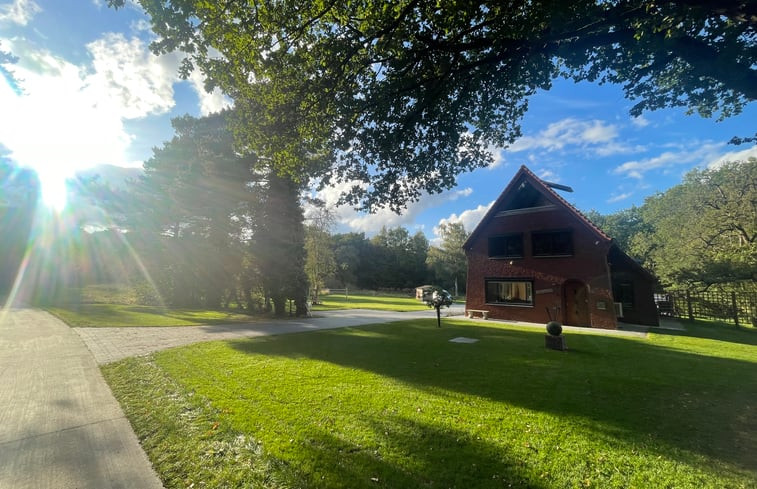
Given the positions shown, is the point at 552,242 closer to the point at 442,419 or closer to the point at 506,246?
the point at 506,246

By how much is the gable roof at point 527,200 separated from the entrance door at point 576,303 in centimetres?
301

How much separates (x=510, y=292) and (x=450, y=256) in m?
38.0

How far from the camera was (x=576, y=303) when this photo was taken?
56.7ft

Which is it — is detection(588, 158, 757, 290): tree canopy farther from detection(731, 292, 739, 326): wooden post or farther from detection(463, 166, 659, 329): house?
detection(463, 166, 659, 329): house

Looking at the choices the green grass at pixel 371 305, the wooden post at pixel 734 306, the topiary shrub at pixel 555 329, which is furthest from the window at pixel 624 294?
the green grass at pixel 371 305

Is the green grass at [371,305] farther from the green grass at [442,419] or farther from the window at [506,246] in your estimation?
the green grass at [442,419]

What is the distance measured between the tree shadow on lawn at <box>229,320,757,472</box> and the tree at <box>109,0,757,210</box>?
5569mm

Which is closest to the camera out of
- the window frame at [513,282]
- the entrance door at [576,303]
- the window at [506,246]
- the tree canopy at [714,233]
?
the entrance door at [576,303]

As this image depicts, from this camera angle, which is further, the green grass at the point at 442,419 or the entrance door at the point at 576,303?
the entrance door at the point at 576,303

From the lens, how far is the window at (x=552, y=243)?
1750 centimetres

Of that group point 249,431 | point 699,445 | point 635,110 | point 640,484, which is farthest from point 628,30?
point 249,431

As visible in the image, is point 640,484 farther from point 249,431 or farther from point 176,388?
point 176,388

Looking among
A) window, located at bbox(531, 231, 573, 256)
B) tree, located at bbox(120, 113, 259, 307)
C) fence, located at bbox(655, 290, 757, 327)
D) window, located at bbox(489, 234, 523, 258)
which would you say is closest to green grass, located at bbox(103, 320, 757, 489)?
window, located at bbox(531, 231, 573, 256)

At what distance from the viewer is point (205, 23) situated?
5.98 metres
